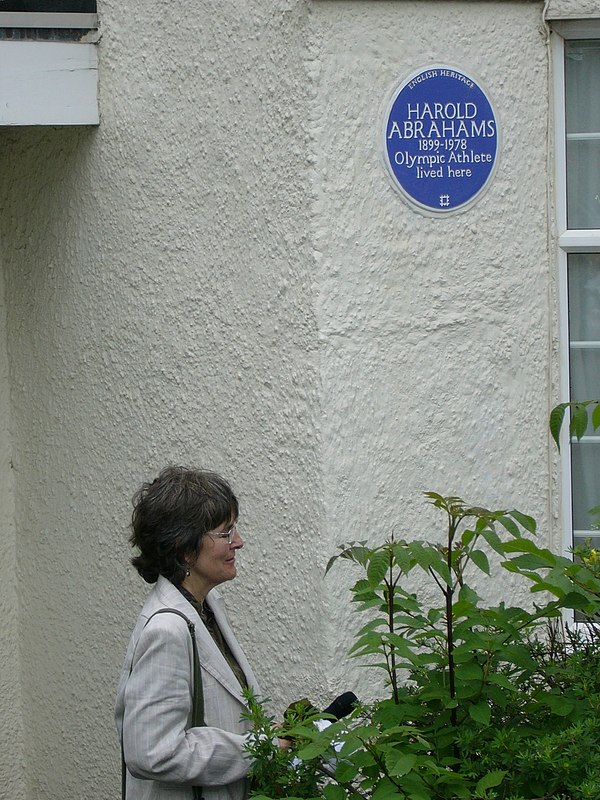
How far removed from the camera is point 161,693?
9.15 feet

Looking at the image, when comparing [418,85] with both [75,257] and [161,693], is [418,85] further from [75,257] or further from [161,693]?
[161,693]

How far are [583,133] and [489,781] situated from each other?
8.23 feet

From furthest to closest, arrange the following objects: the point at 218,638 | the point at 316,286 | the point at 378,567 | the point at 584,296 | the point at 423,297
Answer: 1. the point at 584,296
2. the point at 423,297
3. the point at 316,286
4. the point at 218,638
5. the point at 378,567

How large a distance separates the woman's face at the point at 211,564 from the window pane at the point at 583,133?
5.91 feet

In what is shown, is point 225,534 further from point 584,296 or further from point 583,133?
point 583,133

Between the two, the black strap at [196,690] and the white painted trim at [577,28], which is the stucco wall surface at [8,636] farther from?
the white painted trim at [577,28]

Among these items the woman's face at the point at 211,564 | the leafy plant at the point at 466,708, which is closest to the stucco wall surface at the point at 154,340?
the woman's face at the point at 211,564

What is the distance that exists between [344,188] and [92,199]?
1307 millimetres

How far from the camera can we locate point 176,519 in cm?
299

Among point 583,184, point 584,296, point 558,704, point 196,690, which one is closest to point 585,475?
point 584,296

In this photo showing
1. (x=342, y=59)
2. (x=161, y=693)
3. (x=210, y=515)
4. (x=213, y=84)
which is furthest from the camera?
(x=213, y=84)

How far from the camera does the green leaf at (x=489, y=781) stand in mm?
2240

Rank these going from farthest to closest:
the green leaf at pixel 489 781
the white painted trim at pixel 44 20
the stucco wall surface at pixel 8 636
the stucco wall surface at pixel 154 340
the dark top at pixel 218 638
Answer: the stucco wall surface at pixel 8 636 < the white painted trim at pixel 44 20 < the stucco wall surface at pixel 154 340 < the dark top at pixel 218 638 < the green leaf at pixel 489 781

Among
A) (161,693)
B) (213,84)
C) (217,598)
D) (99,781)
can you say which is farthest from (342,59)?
(99,781)
